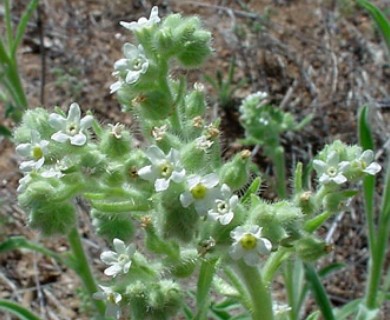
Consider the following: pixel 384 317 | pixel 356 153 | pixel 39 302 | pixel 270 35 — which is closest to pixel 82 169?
pixel 356 153

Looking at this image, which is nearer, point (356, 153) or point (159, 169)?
point (159, 169)

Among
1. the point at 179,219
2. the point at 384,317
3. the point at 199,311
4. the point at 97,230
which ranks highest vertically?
the point at 179,219

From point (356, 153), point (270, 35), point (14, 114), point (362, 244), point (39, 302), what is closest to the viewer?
point (356, 153)

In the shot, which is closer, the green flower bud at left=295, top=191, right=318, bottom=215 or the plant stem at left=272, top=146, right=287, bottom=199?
the green flower bud at left=295, top=191, right=318, bottom=215

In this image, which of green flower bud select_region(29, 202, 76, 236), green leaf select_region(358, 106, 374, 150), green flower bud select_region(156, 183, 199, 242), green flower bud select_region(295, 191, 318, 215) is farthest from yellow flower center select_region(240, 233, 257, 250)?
green leaf select_region(358, 106, 374, 150)

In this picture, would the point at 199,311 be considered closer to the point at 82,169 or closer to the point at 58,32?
the point at 82,169

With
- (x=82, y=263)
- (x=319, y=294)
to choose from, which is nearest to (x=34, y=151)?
(x=82, y=263)

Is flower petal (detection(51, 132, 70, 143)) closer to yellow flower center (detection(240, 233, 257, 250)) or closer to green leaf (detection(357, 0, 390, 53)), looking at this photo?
yellow flower center (detection(240, 233, 257, 250))
